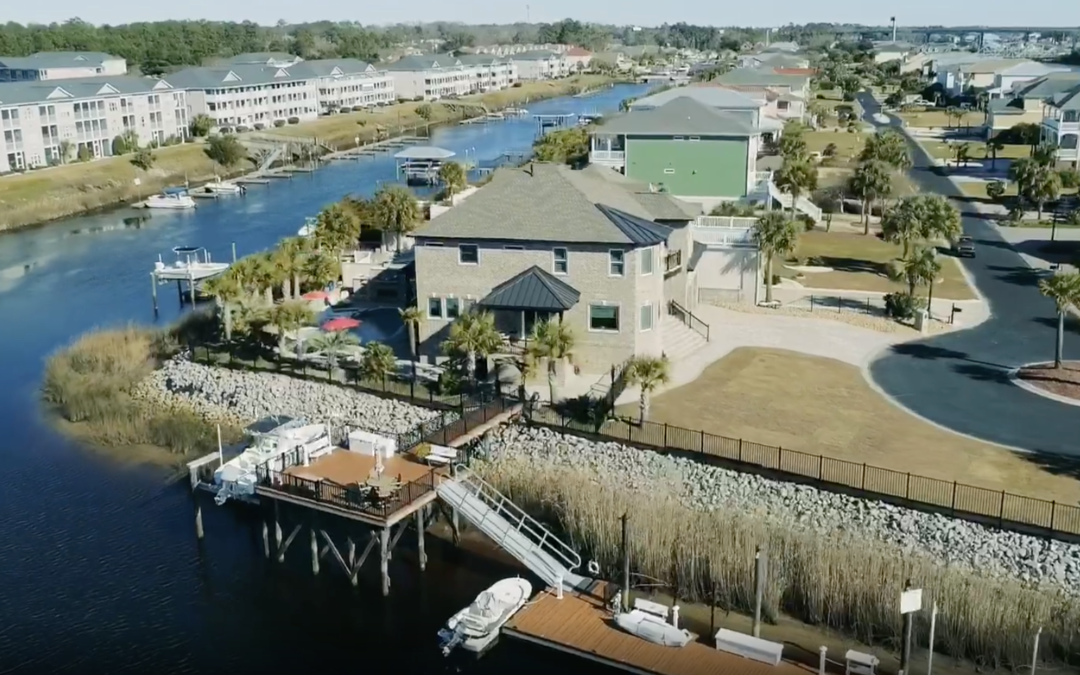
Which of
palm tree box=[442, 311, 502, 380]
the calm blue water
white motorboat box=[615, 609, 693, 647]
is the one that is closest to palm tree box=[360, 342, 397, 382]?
palm tree box=[442, 311, 502, 380]

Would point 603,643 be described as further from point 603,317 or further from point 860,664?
point 603,317

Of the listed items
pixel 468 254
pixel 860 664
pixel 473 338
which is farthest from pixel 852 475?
pixel 468 254

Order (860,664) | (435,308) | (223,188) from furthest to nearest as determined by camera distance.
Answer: (223,188)
(435,308)
(860,664)

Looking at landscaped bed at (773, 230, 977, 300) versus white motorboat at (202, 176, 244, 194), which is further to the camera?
white motorboat at (202, 176, 244, 194)

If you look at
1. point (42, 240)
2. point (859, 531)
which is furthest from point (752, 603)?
point (42, 240)

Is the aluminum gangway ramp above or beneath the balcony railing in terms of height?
beneath

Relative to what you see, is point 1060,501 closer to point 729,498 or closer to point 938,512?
point 938,512

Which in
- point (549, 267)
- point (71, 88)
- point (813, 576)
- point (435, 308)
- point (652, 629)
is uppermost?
point (71, 88)

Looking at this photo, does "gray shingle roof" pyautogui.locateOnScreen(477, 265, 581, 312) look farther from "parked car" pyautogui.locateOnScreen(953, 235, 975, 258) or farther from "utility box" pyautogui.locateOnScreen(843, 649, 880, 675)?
"parked car" pyautogui.locateOnScreen(953, 235, 975, 258)

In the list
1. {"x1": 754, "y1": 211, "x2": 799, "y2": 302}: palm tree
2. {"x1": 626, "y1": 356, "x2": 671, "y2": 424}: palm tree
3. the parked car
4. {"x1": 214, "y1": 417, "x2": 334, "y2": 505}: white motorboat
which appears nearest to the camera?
{"x1": 214, "y1": 417, "x2": 334, "y2": 505}: white motorboat
